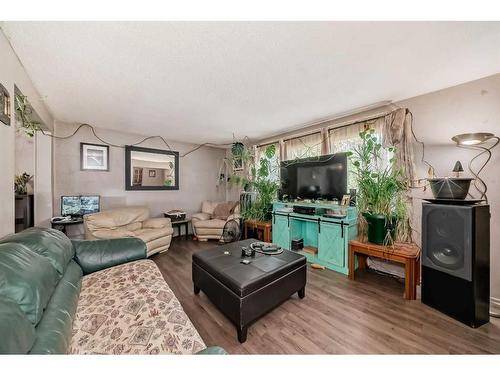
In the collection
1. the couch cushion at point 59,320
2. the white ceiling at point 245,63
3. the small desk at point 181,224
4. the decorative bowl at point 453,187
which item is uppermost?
the white ceiling at point 245,63

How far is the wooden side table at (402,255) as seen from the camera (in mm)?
1987

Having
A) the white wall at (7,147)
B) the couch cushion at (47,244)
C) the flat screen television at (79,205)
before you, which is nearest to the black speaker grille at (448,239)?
the couch cushion at (47,244)

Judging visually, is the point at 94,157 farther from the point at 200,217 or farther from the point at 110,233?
the point at 200,217

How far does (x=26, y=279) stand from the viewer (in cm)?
89

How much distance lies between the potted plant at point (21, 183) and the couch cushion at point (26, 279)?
2.25 meters

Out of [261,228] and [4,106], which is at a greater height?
[4,106]

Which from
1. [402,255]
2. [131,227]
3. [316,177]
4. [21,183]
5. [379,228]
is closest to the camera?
[402,255]

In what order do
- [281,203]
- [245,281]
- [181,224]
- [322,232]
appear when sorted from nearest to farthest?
1. [245,281]
2. [322,232]
3. [281,203]
4. [181,224]

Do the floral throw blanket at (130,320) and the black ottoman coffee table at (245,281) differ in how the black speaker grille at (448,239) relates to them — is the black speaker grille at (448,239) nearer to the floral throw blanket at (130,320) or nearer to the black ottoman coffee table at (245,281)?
the black ottoman coffee table at (245,281)

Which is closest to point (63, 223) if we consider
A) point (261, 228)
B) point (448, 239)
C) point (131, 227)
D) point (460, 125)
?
point (131, 227)

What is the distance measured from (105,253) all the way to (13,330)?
1.35m

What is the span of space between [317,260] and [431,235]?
4.63ft

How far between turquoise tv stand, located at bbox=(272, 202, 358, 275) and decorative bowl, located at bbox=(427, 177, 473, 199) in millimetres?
969
